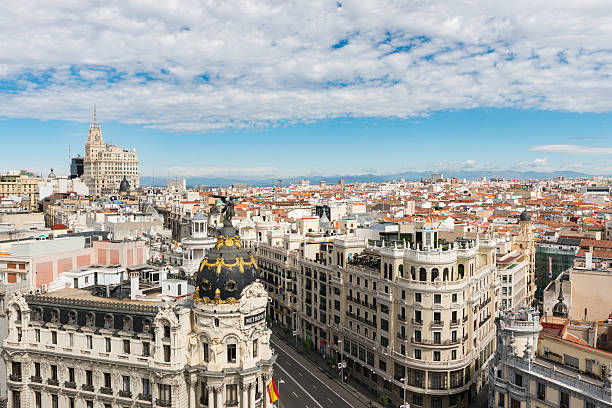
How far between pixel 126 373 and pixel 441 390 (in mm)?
41560

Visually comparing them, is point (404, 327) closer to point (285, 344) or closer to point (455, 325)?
point (455, 325)

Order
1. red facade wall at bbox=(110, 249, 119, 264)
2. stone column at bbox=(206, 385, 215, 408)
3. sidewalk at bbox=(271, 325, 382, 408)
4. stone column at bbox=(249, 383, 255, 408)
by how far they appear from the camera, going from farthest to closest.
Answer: red facade wall at bbox=(110, 249, 119, 264) < sidewalk at bbox=(271, 325, 382, 408) < stone column at bbox=(249, 383, 255, 408) < stone column at bbox=(206, 385, 215, 408)

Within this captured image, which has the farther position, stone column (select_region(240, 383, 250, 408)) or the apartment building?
stone column (select_region(240, 383, 250, 408))

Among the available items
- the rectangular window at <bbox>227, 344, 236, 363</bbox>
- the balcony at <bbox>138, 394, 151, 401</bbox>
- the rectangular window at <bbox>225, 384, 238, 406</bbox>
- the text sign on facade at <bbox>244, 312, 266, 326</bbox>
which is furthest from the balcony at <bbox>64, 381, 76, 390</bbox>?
the text sign on facade at <bbox>244, 312, 266, 326</bbox>

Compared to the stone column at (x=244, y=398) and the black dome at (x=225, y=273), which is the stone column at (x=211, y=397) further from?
the black dome at (x=225, y=273)

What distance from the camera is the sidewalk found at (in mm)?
75688

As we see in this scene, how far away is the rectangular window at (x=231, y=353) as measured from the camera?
178 ft

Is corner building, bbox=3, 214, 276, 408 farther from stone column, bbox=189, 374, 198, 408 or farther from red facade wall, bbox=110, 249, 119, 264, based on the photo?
red facade wall, bbox=110, 249, 119, 264

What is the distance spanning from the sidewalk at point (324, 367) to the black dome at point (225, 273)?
103 ft

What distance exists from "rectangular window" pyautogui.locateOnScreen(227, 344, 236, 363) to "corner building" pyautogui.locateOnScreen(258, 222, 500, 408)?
90.7 feet

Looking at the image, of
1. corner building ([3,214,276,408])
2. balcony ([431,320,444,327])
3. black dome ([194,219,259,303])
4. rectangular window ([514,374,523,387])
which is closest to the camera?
rectangular window ([514,374,523,387])

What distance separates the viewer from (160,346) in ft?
177

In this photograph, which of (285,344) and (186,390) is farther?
(285,344)

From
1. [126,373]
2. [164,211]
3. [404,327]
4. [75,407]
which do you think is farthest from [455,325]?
[164,211]
